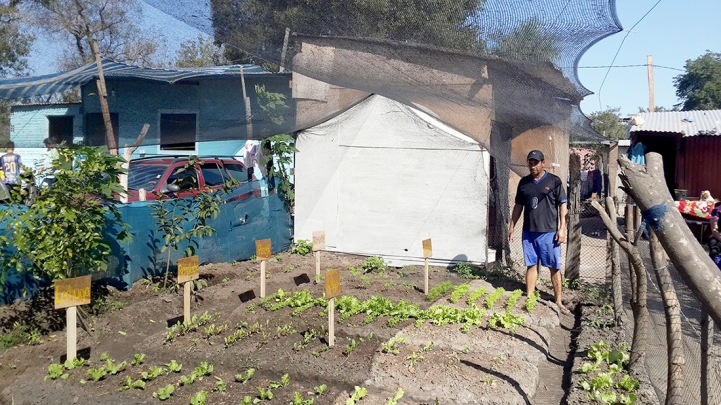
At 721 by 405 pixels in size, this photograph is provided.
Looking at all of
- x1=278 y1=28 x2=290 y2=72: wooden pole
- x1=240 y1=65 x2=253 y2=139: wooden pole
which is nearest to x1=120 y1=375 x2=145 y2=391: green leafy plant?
x1=240 y1=65 x2=253 y2=139: wooden pole

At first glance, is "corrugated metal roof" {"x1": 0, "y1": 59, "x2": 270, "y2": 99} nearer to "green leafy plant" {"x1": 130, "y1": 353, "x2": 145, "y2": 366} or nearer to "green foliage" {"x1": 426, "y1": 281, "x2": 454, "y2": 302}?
"green leafy plant" {"x1": 130, "y1": 353, "x2": 145, "y2": 366}

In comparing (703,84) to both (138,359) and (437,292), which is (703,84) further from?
(138,359)

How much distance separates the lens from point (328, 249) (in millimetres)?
11000

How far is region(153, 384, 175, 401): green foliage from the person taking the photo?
189 inches

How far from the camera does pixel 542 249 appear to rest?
747 centimetres

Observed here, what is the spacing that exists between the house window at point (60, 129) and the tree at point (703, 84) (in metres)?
33.8

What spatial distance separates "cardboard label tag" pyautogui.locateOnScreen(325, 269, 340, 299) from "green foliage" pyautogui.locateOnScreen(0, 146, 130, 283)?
8.28 feet

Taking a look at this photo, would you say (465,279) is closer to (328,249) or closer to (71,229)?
(328,249)

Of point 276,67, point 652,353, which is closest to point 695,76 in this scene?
point 652,353

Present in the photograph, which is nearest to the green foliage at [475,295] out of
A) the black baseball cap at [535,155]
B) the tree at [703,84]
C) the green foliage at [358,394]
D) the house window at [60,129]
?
the black baseball cap at [535,155]

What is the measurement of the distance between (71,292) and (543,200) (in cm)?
525

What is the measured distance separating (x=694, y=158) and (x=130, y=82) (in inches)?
599

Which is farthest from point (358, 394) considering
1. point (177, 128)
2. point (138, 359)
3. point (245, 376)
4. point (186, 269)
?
point (186, 269)

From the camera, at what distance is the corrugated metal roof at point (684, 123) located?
14.0 m
